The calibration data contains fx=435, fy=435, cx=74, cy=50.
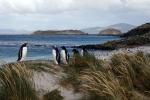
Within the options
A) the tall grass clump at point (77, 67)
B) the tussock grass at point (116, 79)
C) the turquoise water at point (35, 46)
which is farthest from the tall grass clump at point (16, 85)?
the turquoise water at point (35, 46)

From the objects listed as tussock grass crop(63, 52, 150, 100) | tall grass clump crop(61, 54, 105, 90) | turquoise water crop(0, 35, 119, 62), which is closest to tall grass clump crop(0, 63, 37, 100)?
tussock grass crop(63, 52, 150, 100)

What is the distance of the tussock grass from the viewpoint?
8.26 meters

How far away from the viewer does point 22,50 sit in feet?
55.7

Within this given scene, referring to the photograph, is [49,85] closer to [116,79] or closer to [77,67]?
[116,79]

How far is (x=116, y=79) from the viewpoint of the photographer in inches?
347

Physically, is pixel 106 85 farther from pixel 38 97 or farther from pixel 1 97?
pixel 1 97

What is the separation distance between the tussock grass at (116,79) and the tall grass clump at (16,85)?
3.66 feet

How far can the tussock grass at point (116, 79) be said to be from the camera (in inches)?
325

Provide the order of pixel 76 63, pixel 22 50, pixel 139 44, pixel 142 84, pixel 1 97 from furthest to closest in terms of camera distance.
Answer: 1. pixel 139 44
2. pixel 22 50
3. pixel 76 63
4. pixel 142 84
5. pixel 1 97

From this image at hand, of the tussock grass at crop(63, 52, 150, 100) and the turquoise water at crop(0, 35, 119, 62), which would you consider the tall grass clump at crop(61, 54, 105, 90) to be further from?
the turquoise water at crop(0, 35, 119, 62)

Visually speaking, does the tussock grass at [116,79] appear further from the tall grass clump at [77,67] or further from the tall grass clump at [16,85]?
the tall grass clump at [16,85]

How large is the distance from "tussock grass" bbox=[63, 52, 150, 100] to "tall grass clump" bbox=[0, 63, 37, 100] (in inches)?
43.9

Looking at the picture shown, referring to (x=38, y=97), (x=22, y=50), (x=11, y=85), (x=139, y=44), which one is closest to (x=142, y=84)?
(x=38, y=97)

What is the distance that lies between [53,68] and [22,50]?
20.0 ft
